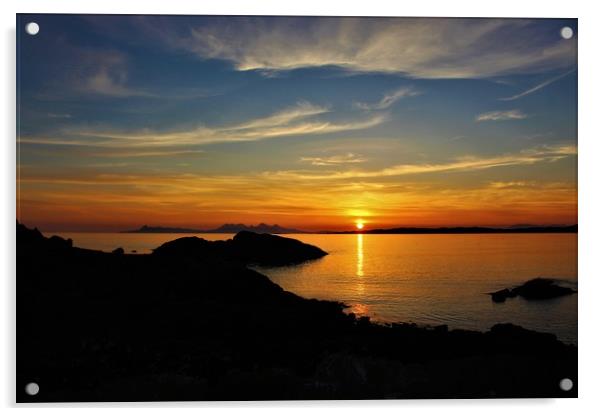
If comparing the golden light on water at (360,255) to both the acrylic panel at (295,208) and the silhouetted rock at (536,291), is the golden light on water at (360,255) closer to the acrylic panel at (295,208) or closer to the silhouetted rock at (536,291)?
the acrylic panel at (295,208)

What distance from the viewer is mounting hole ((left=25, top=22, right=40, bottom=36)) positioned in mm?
3725

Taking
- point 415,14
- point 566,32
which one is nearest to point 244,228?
point 415,14

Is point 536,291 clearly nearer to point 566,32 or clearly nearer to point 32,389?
point 566,32

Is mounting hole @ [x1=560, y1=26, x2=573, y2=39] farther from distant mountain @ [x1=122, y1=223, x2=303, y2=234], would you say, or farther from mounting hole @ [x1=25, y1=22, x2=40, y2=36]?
mounting hole @ [x1=25, y1=22, x2=40, y2=36]

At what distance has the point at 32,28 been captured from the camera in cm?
373

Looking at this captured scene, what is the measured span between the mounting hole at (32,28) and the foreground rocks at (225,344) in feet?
4.16

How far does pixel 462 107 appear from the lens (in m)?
3.90

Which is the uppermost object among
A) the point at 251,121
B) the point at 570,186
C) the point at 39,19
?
the point at 39,19

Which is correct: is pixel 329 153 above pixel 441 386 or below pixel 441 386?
above

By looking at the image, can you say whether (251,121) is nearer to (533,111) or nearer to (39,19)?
(39,19)

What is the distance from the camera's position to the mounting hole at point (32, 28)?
3725 millimetres

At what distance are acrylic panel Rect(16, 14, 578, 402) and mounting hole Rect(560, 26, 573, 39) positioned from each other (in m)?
0.04
